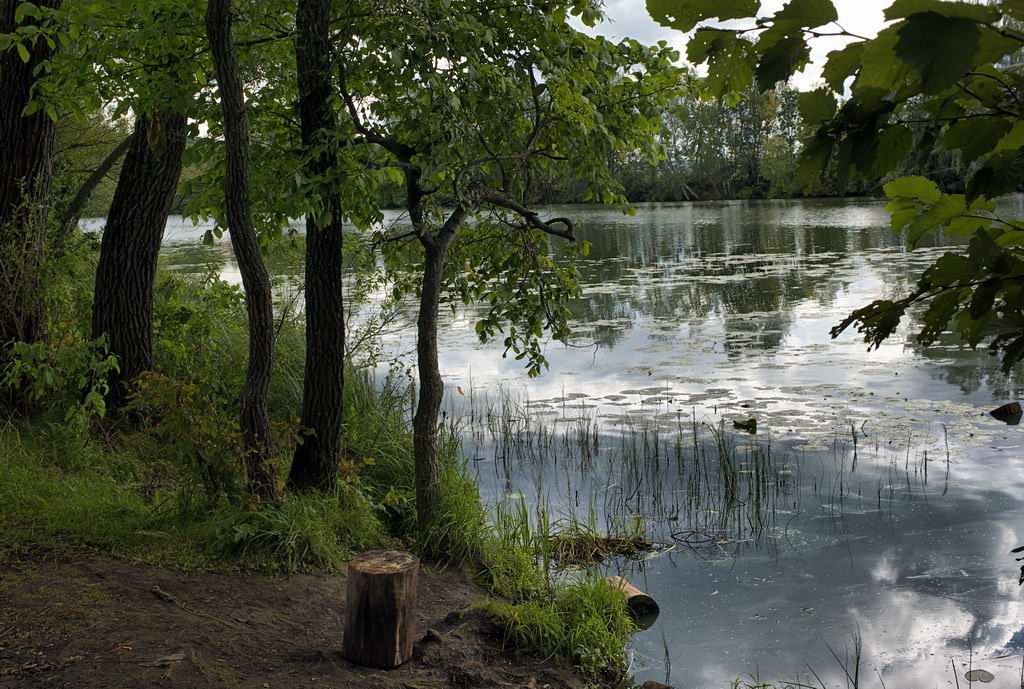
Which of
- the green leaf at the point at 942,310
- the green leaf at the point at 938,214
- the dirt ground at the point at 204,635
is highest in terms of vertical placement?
the green leaf at the point at 938,214

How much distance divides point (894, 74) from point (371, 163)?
14.0ft

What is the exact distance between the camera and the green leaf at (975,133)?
3.89 ft

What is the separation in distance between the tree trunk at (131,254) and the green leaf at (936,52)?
6.82 metres

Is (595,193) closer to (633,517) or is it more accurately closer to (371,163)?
(371,163)

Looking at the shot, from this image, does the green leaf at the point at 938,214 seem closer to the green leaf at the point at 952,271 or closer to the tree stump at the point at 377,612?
the green leaf at the point at 952,271

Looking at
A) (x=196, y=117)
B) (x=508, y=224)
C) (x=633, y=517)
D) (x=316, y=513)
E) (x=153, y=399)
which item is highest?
(x=196, y=117)

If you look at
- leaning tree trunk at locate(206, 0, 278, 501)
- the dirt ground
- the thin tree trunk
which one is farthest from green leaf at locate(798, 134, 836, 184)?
the thin tree trunk

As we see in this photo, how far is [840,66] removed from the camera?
1045 millimetres

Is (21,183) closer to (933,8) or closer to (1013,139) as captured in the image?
(1013,139)

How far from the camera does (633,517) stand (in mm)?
6840

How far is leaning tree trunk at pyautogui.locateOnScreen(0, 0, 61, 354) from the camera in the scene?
6.55 metres

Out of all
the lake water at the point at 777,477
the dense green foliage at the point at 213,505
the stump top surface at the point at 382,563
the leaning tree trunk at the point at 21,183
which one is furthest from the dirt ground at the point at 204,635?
the leaning tree trunk at the point at 21,183

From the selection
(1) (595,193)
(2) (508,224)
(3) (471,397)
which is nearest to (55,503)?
(2) (508,224)

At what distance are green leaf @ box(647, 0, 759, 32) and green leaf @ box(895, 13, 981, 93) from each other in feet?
0.72
